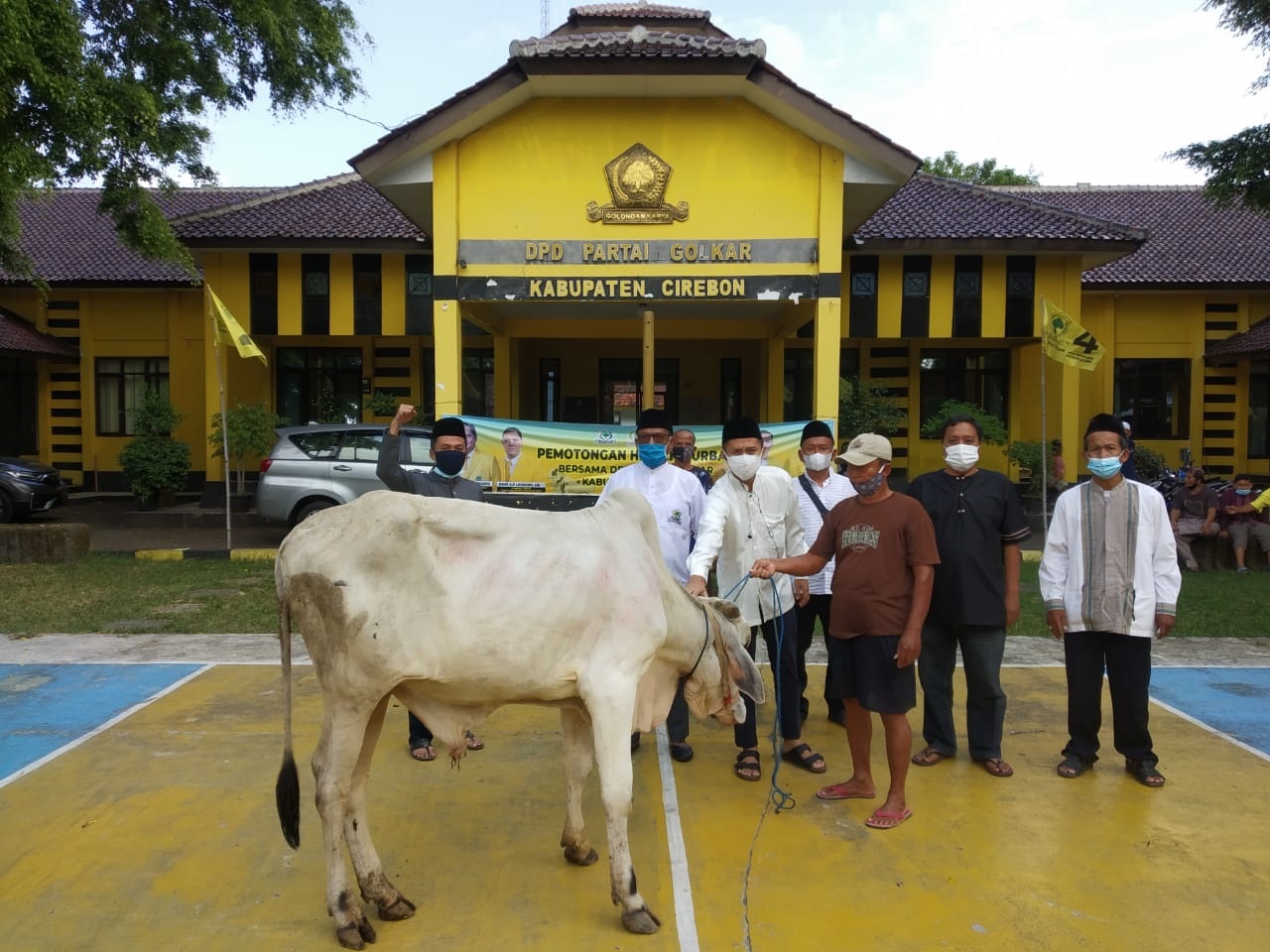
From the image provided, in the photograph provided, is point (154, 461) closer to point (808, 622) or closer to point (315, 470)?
point (315, 470)

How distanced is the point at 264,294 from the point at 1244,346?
18385mm

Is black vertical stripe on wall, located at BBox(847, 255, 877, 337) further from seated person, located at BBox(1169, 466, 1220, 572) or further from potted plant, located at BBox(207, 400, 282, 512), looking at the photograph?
potted plant, located at BBox(207, 400, 282, 512)

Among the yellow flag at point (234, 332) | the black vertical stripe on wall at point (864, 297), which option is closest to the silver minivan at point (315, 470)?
the yellow flag at point (234, 332)

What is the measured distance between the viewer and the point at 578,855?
3.93 meters

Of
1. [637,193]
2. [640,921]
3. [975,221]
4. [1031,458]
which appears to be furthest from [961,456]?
[975,221]

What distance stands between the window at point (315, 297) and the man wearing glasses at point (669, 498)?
1227 cm

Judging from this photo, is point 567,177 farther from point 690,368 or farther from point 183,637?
point 690,368

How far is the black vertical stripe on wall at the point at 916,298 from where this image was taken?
15.8m

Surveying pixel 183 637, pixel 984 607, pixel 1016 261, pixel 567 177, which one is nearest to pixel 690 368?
pixel 1016 261

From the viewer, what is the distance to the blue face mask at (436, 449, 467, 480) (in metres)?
5.14

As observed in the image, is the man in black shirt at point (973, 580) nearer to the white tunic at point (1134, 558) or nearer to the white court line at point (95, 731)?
the white tunic at point (1134, 558)

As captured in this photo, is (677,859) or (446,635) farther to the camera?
(677,859)

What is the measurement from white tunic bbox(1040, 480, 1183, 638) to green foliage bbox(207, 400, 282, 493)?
13093 millimetres

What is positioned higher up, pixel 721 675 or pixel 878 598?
pixel 878 598
